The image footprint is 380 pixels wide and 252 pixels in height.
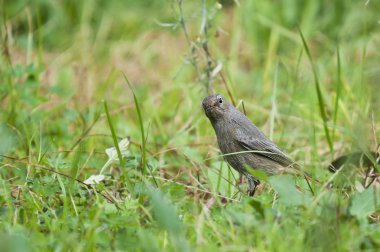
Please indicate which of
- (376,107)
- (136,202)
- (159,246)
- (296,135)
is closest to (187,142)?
(296,135)

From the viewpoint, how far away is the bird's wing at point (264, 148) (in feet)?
14.1

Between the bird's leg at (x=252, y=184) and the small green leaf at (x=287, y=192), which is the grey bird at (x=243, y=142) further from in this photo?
the small green leaf at (x=287, y=192)

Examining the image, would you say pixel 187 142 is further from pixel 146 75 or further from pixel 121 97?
pixel 146 75

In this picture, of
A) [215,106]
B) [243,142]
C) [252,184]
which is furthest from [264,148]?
[215,106]

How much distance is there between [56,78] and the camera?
7.07m

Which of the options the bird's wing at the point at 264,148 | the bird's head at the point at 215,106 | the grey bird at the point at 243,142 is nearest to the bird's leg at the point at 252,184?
the grey bird at the point at 243,142

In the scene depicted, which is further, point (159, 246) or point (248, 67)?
point (248, 67)

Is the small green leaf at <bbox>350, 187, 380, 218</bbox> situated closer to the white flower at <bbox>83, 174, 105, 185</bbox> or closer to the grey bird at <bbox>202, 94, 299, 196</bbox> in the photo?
the grey bird at <bbox>202, 94, 299, 196</bbox>

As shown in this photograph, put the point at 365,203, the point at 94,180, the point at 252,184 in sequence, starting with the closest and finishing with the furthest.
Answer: the point at 365,203
the point at 94,180
the point at 252,184

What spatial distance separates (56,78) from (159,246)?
4347 mm

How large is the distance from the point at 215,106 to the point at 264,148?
0.41 m

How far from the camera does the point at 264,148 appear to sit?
171 inches

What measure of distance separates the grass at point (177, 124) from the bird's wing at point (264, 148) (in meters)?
0.21

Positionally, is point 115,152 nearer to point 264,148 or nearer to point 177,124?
point 264,148
